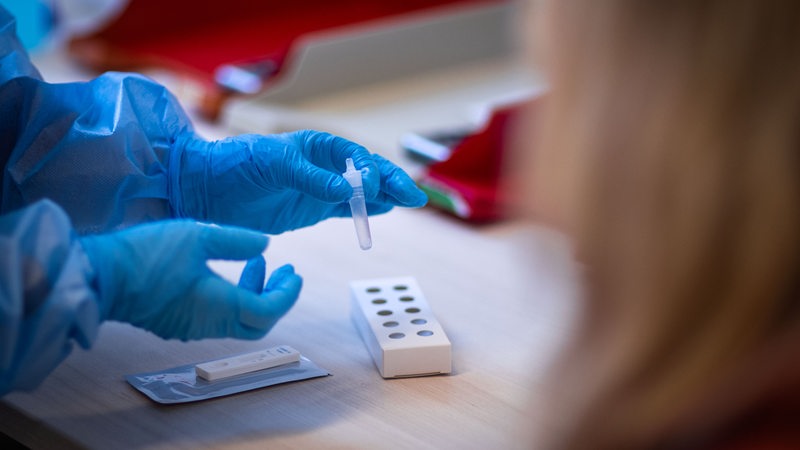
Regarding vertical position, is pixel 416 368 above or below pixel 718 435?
below

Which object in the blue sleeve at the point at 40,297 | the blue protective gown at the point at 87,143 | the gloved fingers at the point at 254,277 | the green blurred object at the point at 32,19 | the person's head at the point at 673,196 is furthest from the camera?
the green blurred object at the point at 32,19

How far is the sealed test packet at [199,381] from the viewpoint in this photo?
89cm

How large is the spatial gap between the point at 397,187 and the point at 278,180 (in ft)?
0.38

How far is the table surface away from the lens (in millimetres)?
831

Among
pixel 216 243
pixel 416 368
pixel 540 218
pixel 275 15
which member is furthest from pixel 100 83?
pixel 275 15

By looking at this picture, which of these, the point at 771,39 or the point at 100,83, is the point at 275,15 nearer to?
the point at 100,83

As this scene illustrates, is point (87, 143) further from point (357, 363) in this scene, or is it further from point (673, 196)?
point (673, 196)

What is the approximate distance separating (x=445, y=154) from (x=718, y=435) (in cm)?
87

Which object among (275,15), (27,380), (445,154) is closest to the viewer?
(27,380)

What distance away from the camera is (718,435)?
24.7 inches

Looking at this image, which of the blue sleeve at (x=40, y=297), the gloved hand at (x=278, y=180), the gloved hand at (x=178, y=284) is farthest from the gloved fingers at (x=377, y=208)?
the blue sleeve at (x=40, y=297)

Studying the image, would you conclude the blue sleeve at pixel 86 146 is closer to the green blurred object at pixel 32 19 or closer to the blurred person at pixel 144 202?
the blurred person at pixel 144 202

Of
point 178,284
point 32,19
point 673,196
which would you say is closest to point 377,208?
point 178,284

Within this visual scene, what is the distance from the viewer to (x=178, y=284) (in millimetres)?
830
